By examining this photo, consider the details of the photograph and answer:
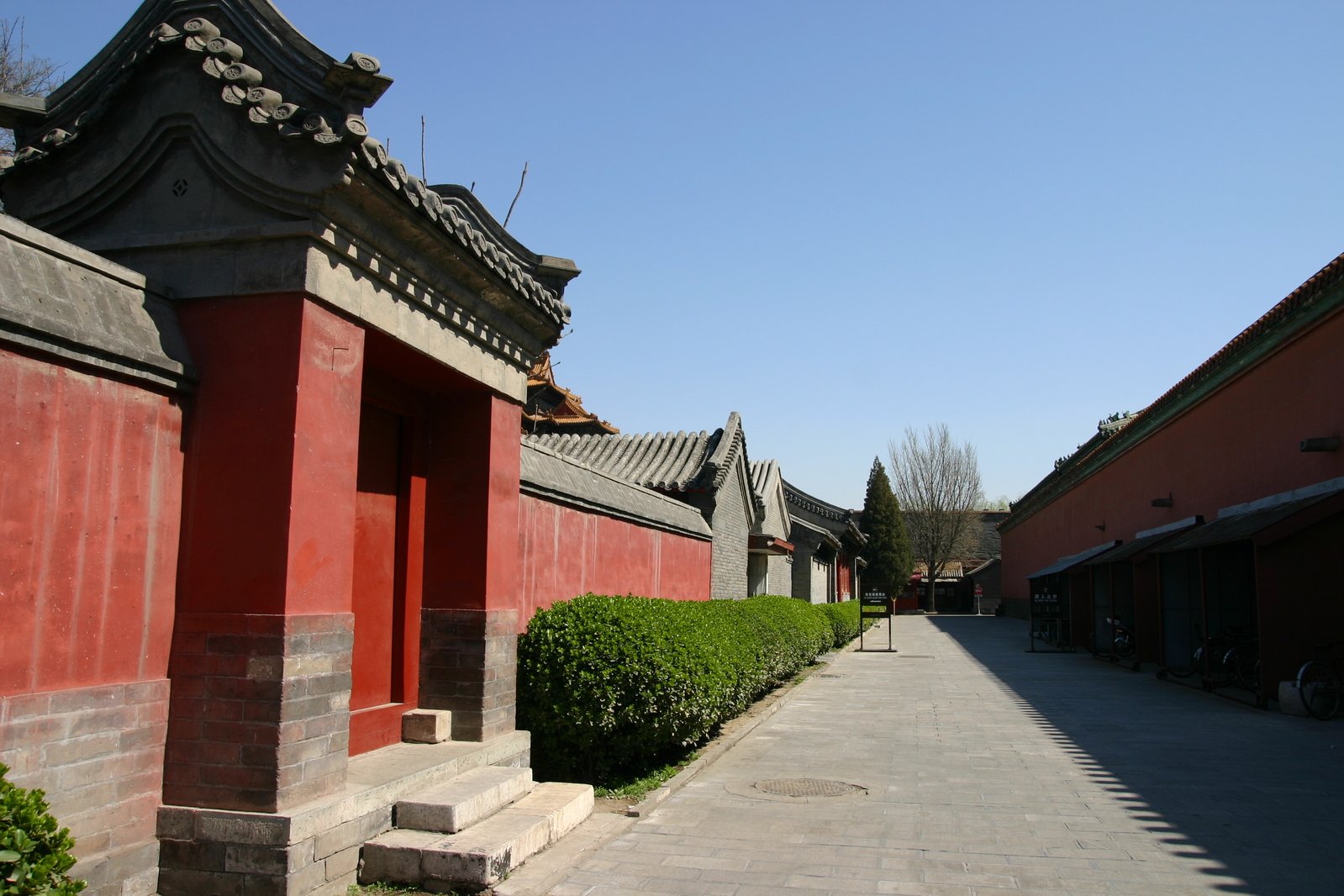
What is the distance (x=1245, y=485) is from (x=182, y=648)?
52.7 feet

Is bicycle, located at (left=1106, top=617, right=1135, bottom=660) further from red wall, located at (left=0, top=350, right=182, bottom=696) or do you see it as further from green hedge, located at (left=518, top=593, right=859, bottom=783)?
red wall, located at (left=0, top=350, right=182, bottom=696)

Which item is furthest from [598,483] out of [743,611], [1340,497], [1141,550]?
[1141,550]

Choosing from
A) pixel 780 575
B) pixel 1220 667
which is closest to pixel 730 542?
pixel 780 575

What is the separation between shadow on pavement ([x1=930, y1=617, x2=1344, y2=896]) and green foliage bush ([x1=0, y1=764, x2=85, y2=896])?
5307 mm

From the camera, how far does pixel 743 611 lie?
14.3m

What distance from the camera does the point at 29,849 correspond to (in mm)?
3355

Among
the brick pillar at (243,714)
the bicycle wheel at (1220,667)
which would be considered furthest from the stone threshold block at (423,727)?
the bicycle wheel at (1220,667)

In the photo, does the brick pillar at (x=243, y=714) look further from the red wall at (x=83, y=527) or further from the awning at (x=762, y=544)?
the awning at (x=762, y=544)

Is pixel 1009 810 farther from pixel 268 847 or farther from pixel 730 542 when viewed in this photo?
pixel 730 542

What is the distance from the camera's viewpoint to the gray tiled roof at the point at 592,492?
970 centimetres

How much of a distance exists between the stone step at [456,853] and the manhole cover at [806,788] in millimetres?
2695

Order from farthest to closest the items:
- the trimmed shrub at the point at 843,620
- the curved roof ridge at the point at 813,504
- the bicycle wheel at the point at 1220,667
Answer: the curved roof ridge at the point at 813,504
the trimmed shrub at the point at 843,620
the bicycle wheel at the point at 1220,667

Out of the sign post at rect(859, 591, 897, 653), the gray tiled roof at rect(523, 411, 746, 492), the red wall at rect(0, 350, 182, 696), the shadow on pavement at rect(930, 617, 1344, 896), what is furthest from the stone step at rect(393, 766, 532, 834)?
the sign post at rect(859, 591, 897, 653)

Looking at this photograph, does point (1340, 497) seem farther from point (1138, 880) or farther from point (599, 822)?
point (599, 822)
